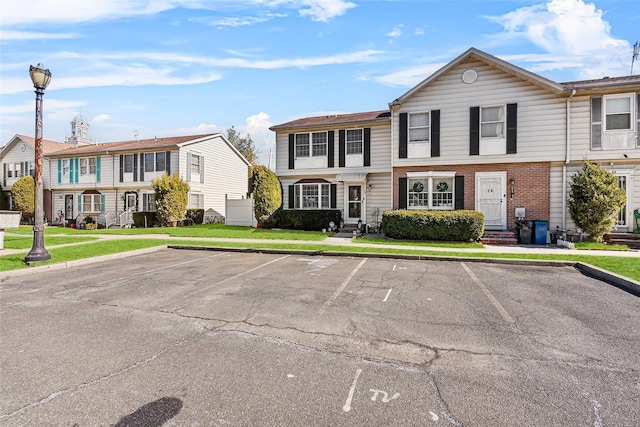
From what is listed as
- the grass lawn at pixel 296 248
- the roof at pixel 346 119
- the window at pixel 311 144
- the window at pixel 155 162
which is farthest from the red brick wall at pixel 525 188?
the window at pixel 155 162

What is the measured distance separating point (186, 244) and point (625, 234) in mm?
17735

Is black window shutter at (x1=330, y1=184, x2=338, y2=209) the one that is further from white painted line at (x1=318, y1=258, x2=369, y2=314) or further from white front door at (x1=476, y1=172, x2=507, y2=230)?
white painted line at (x1=318, y1=258, x2=369, y2=314)

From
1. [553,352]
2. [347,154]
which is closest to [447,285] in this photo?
[553,352]

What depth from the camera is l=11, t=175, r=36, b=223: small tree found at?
27.1 m

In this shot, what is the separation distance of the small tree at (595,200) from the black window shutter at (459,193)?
13.6 ft

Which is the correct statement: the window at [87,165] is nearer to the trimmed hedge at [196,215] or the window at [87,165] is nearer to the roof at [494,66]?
the trimmed hedge at [196,215]

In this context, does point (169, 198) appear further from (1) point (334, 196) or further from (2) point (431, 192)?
(2) point (431, 192)

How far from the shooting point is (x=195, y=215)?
938 inches

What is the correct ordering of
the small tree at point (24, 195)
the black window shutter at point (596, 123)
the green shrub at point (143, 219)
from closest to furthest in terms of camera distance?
the black window shutter at point (596, 123)
the green shrub at point (143, 219)
the small tree at point (24, 195)

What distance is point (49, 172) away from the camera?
28.0 meters

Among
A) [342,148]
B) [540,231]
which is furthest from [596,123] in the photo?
[342,148]

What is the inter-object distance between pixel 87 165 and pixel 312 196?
19.9m

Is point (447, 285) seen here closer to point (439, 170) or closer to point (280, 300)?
point (280, 300)

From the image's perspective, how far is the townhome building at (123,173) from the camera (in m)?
→ 24.3
